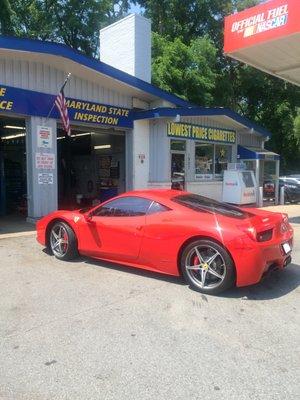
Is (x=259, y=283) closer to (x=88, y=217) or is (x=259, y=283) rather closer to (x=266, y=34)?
(x=88, y=217)

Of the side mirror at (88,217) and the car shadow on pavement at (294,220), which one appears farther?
the car shadow on pavement at (294,220)

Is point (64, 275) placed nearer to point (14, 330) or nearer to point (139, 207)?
point (139, 207)

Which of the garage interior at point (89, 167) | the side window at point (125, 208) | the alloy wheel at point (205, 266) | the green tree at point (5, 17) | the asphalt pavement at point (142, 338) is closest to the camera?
the asphalt pavement at point (142, 338)

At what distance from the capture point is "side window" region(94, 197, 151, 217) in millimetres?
6453

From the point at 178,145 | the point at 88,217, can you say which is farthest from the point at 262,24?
the point at 88,217

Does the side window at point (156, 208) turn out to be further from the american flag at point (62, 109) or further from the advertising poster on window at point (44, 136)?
the advertising poster on window at point (44, 136)

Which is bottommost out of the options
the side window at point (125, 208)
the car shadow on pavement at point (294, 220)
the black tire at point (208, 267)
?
the car shadow on pavement at point (294, 220)

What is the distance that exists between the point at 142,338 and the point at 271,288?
2401mm

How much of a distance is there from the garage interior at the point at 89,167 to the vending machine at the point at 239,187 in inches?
175

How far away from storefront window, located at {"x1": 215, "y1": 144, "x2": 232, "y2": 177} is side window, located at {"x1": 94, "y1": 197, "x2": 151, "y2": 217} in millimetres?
11411

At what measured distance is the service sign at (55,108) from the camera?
425 inches

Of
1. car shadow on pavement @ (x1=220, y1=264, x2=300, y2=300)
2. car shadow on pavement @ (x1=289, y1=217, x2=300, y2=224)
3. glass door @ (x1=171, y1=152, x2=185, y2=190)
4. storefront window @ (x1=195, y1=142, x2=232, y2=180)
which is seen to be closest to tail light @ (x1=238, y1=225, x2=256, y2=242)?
car shadow on pavement @ (x1=220, y1=264, x2=300, y2=300)

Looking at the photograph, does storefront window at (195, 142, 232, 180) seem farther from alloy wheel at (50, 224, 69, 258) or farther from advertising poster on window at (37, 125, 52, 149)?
alloy wheel at (50, 224, 69, 258)

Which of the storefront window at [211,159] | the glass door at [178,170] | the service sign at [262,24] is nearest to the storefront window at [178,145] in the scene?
the glass door at [178,170]
